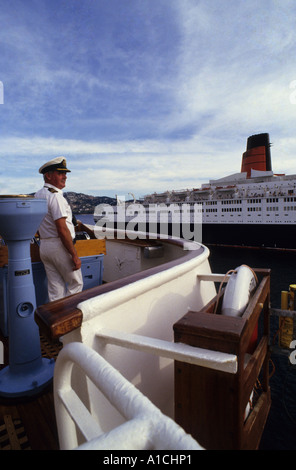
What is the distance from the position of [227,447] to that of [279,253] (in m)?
28.0

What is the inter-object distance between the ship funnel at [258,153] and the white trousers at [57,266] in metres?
38.1

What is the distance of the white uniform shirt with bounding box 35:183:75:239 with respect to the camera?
2.37 metres

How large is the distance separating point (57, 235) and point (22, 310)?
0.77m

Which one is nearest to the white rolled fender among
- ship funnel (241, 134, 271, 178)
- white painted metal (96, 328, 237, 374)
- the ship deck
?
white painted metal (96, 328, 237, 374)

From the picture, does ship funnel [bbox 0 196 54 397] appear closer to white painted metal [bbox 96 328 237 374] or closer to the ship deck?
the ship deck

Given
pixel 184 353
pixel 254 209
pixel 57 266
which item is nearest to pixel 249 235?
pixel 254 209

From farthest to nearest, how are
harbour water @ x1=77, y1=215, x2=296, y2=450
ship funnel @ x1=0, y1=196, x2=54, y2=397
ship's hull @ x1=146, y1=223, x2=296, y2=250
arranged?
ship's hull @ x1=146, y1=223, x2=296, y2=250 → harbour water @ x1=77, y1=215, x2=296, y2=450 → ship funnel @ x1=0, y1=196, x2=54, y2=397

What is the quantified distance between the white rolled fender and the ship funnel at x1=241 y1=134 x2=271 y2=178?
3808cm

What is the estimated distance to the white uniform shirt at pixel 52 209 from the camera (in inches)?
93.1

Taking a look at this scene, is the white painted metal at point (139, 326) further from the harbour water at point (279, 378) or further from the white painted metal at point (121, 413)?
the harbour water at point (279, 378)

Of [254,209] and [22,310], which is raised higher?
[254,209]

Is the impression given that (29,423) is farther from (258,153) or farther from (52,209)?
(258,153)

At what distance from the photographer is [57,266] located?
2555 mm

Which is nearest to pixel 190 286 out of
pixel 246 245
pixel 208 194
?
pixel 246 245
